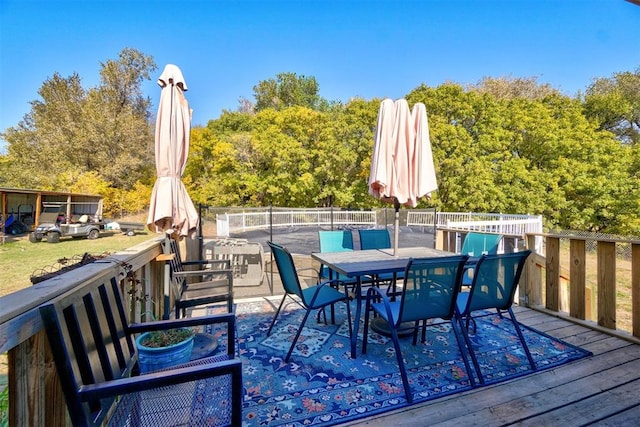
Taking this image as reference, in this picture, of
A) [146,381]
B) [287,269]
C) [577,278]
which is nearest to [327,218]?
[577,278]

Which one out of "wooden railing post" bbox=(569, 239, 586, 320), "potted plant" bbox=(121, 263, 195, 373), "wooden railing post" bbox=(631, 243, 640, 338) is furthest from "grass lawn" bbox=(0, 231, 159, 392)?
"wooden railing post" bbox=(631, 243, 640, 338)

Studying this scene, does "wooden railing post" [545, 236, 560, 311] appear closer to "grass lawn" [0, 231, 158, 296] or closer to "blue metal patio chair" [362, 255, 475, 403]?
"blue metal patio chair" [362, 255, 475, 403]

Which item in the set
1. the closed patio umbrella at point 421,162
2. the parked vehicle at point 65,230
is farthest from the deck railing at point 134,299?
the parked vehicle at point 65,230

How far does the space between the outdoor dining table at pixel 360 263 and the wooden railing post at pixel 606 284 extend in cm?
144

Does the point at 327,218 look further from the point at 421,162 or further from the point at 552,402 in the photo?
the point at 552,402

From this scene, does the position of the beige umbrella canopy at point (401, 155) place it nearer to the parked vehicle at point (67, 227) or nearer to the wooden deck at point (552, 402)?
the wooden deck at point (552, 402)

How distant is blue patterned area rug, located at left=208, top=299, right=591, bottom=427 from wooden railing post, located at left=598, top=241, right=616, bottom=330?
649mm

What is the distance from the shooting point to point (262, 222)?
11922 millimetres

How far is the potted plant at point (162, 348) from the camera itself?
1795mm

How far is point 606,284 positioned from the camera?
9.72 feet

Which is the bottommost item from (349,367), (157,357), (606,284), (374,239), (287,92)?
(349,367)

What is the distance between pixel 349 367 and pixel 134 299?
5.58 feet

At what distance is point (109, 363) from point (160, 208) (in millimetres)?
1426

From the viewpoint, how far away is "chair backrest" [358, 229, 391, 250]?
13.2 ft
